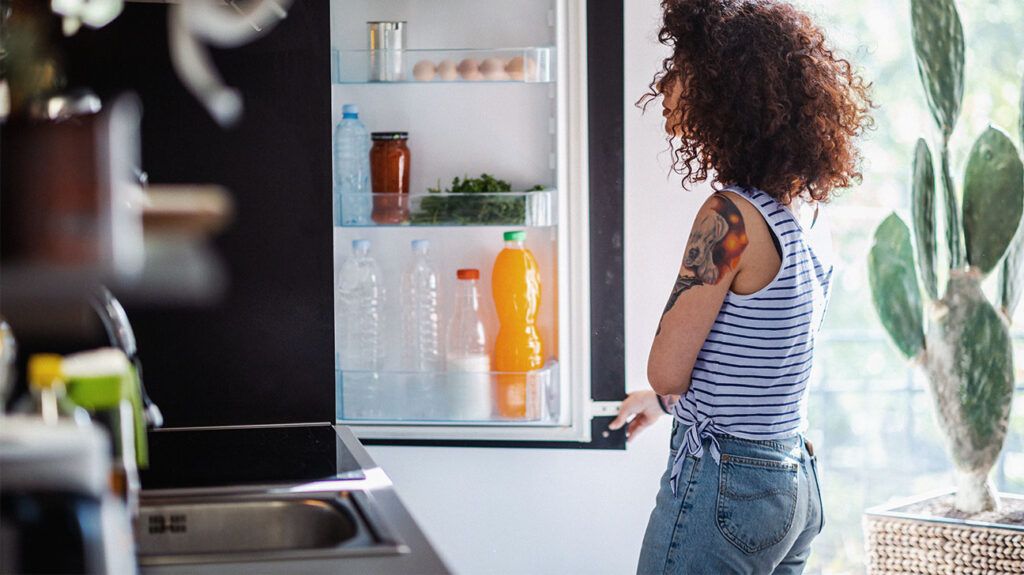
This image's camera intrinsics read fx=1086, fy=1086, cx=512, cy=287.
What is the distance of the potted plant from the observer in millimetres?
2244

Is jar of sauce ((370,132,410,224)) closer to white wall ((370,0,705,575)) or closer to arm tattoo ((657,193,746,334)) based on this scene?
white wall ((370,0,705,575))

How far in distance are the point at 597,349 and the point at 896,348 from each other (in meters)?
0.66

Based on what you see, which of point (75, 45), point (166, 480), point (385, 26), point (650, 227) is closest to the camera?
point (166, 480)

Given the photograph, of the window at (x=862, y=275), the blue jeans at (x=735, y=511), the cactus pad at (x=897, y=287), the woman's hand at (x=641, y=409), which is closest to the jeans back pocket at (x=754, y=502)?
the blue jeans at (x=735, y=511)

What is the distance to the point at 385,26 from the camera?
7.07 ft

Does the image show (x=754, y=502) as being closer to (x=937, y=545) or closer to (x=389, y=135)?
(x=937, y=545)

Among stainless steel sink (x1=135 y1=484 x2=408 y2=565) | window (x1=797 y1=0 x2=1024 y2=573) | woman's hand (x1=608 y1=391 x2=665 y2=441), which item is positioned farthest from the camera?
window (x1=797 y1=0 x2=1024 y2=573)

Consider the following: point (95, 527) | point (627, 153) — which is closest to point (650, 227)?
point (627, 153)

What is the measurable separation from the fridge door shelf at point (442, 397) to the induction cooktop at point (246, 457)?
46 centimetres

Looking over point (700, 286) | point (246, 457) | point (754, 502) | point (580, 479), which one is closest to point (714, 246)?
point (700, 286)

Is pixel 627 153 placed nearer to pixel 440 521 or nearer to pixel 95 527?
pixel 440 521

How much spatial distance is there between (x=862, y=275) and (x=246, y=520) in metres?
2.92

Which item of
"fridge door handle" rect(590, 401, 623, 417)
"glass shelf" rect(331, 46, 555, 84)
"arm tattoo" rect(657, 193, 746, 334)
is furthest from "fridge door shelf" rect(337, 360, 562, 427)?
"arm tattoo" rect(657, 193, 746, 334)

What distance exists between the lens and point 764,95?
5.08ft
